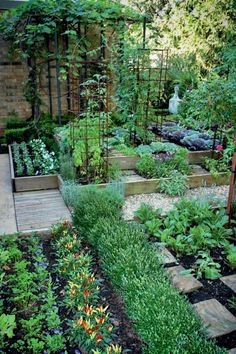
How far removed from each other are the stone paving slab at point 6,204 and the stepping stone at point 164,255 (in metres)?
1.41

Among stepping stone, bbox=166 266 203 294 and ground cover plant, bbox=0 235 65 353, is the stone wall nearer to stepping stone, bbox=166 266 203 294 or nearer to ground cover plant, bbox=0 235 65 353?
ground cover plant, bbox=0 235 65 353

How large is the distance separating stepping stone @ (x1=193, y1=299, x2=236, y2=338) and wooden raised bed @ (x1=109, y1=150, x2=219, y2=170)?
2.62 meters

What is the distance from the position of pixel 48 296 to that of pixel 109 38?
5.41m

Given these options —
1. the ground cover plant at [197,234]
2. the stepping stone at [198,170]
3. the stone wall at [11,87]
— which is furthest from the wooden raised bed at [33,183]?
the stone wall at [11,87]

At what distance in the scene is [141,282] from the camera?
210 cm

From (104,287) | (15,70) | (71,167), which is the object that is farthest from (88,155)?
(15,70)

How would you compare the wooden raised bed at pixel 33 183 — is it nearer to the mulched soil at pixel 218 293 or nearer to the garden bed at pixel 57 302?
the garden bed at pixel 57 302

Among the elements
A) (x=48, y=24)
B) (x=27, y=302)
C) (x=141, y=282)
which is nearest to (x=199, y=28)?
(x=48, y=24)

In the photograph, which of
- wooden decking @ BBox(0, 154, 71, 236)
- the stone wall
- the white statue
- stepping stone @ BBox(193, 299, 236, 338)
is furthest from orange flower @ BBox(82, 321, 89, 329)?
the white statue

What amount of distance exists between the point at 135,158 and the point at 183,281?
2.47 meters

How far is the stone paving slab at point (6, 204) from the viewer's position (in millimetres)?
3334

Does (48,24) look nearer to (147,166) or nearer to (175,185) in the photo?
(147,166)

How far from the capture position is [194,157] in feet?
16.3

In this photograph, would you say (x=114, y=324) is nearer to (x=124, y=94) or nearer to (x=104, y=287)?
(x=104, y=287)
